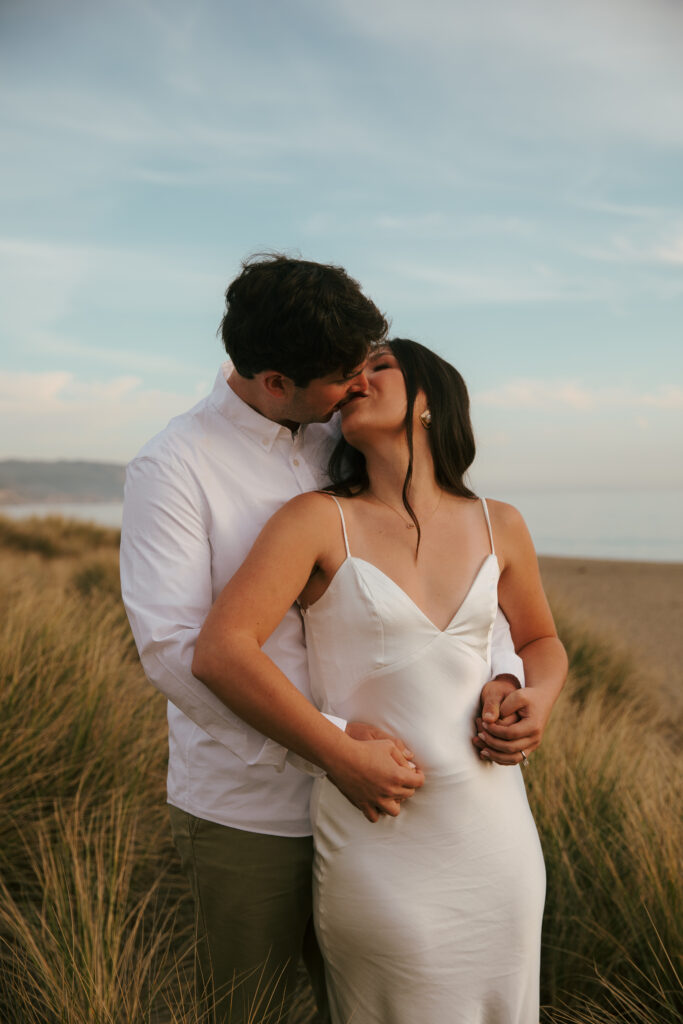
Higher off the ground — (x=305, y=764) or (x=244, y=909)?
(x=305, y=764)

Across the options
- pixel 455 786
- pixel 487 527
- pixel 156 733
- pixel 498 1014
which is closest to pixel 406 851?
pixel 455 786

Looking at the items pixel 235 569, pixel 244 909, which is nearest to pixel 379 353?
pixel 235 569

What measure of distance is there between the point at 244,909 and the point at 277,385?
127 centimetres

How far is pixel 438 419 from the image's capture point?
2.07 m

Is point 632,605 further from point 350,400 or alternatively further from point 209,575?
point 209,575

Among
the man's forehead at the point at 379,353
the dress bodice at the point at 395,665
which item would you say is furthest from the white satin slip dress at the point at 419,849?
the man's forehead at the point at 379,353

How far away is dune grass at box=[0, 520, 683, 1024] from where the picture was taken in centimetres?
234

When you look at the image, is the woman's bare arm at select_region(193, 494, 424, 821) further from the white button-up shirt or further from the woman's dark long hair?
the woman's dark long hair

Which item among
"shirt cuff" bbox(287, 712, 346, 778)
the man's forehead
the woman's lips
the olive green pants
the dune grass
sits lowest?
the dune grass

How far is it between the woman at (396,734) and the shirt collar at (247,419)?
20 cm

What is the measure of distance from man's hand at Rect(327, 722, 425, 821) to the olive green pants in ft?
1.23

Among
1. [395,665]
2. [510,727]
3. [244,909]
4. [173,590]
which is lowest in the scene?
[244,909]

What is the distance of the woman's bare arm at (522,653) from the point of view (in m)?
1.85

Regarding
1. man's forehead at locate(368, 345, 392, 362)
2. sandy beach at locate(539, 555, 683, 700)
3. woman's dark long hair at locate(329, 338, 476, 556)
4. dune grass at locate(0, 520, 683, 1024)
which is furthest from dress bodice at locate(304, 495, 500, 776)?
sandy beach at locate(539, 555, 683, 700)
